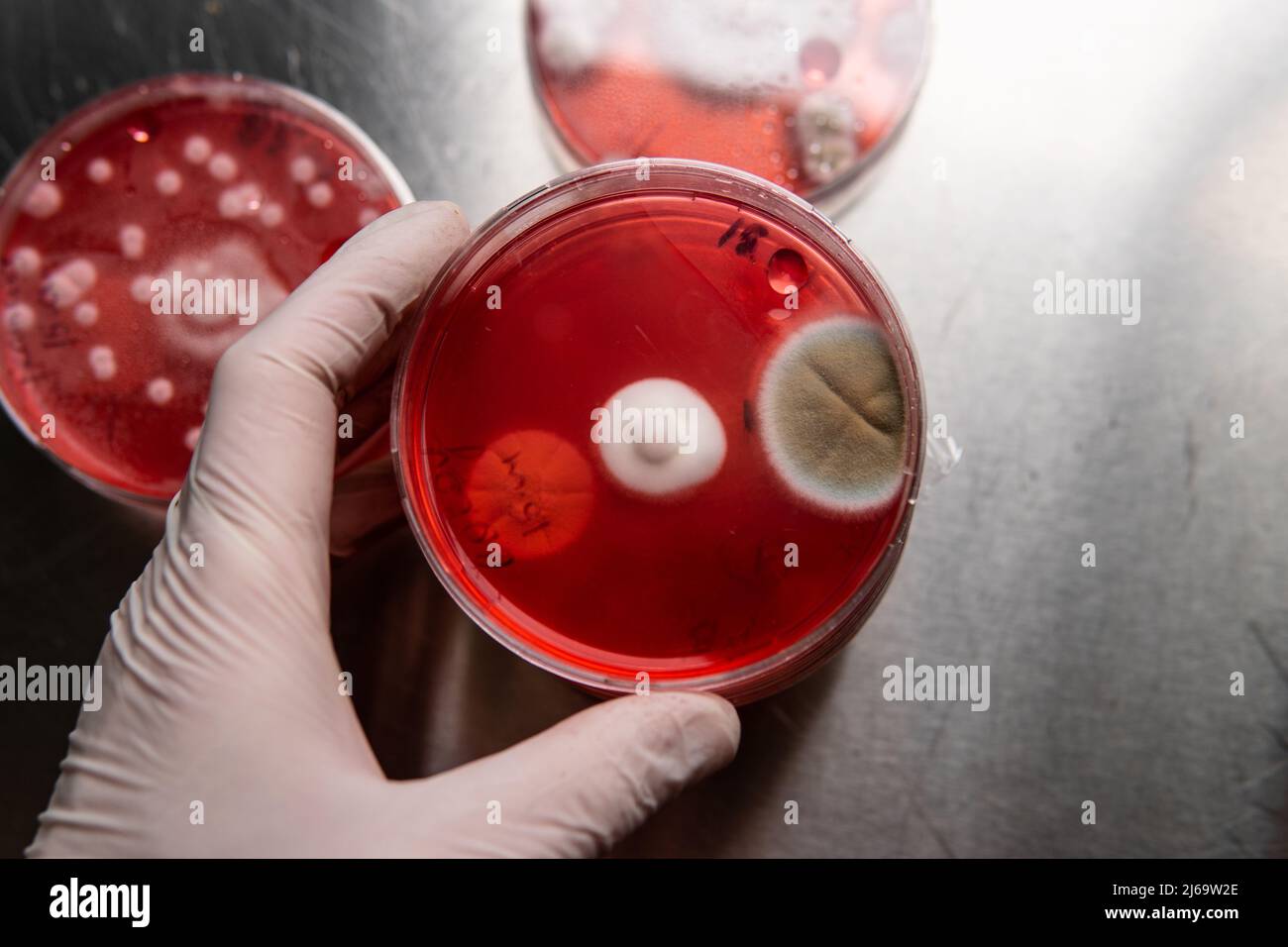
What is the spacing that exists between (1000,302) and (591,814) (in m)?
1.00

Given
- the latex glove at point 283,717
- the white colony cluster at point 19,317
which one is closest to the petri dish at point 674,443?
the latex glove at point 283,717

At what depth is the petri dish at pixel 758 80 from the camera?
144 centimetres

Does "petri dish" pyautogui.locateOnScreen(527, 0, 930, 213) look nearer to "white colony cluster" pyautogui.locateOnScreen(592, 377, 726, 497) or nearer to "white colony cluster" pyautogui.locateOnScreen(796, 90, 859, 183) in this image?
"white colony cluster" pyautogui.locateOnScreen(796, 90, 859, 183)

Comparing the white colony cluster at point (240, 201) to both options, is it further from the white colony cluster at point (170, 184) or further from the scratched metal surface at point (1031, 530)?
the scratched metal surface at point (1031, 530)

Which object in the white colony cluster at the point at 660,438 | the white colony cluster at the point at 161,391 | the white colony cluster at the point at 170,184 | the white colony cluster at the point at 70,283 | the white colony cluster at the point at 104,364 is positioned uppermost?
the white colony cluster at the point at 170,184

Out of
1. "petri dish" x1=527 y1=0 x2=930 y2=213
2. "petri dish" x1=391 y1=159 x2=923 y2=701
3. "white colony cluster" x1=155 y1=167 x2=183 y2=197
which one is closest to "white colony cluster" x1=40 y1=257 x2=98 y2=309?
"white colony cluster" x1=155 y1=167 x2=183 y2=197

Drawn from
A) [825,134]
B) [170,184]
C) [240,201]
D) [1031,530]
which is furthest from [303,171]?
[1031,530]

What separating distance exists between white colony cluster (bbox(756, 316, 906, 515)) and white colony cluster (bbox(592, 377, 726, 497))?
0.07m

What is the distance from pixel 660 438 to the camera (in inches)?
44.6

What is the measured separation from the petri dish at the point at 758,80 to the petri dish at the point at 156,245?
16.2 inches

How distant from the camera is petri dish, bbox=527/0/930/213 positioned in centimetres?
144

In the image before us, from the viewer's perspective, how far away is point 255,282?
146 centimetres

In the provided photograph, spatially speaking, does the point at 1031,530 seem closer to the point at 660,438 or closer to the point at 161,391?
the point at 660,438

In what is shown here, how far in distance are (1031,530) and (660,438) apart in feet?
2.20
